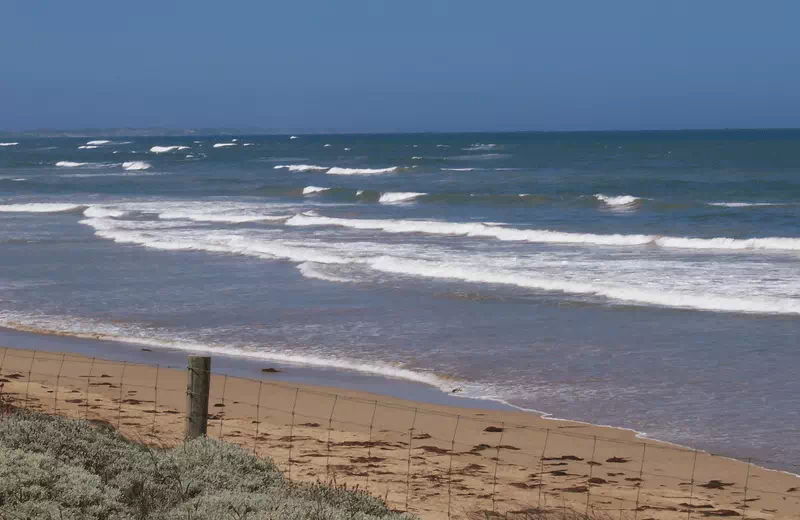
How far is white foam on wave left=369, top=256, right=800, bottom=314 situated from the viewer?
1680 cm

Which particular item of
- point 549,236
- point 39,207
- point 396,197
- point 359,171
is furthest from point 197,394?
point 359,171

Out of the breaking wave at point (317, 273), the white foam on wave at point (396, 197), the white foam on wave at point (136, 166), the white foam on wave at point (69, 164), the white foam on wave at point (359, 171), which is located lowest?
Result: the white foam on wave at point (69, 164)

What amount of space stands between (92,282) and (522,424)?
12695 mm

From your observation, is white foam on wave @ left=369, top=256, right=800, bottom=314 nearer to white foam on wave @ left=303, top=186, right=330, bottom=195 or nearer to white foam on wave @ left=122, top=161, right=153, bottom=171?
white foam on wave @ left=303, top=186, right=330, bottom=195

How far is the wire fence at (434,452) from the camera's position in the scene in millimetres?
7996

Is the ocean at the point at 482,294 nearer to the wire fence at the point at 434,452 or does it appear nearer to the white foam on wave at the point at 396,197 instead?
the wire fence at the point at 434,452

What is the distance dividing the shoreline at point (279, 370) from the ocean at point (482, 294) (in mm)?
138

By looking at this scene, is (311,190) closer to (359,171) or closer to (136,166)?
(359,171)

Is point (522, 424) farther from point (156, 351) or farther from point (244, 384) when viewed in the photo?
point (156, 351)

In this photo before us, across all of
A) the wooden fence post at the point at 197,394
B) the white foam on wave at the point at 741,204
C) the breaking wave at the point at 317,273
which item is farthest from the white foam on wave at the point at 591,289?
the white foam on wave at the point at 741,204

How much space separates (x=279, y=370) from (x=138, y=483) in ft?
21.9

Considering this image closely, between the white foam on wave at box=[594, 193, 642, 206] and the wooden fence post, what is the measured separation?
3528cm

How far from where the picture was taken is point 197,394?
7.50 metres

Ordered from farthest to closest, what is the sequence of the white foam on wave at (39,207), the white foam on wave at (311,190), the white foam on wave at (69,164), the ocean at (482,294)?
1. the white foam on wave at (69,164)
2. the white foam on wave at (311,190)
3. the white foam on wave at (39,207)
4. the ocean at (482,294)
